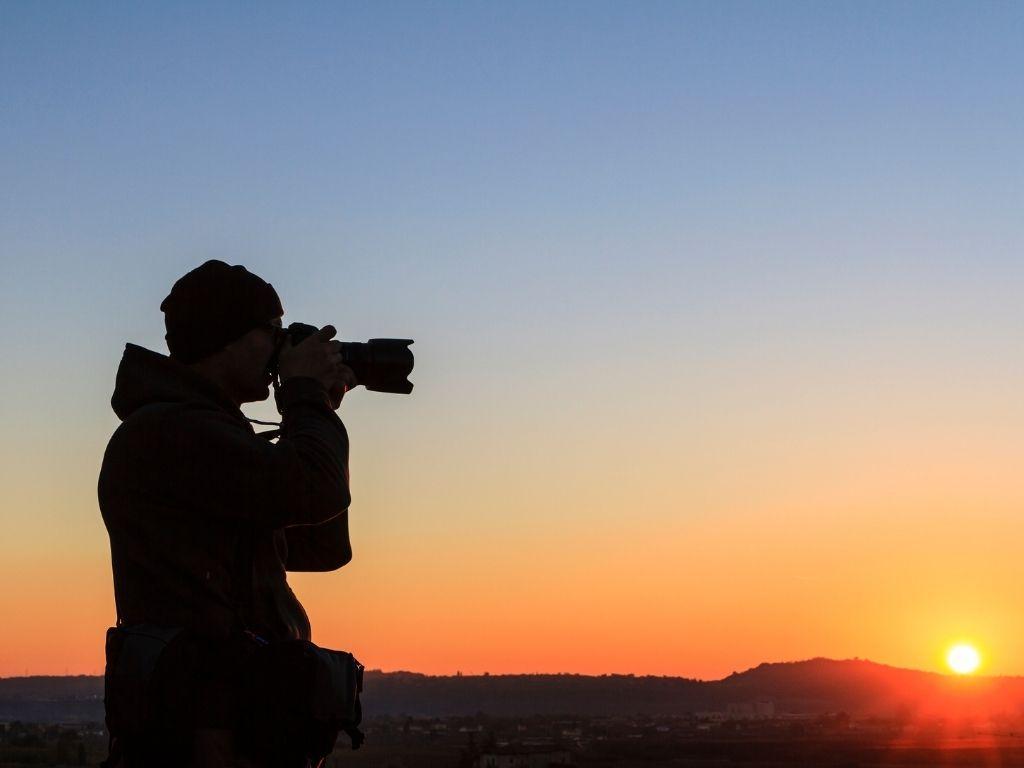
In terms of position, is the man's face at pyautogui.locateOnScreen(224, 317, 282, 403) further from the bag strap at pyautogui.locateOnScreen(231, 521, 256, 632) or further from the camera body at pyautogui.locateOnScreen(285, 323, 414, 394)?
the bag strap at pyautogui.locateOnScreen(231, 521, 256, 632)

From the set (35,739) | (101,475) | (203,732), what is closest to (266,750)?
(203,732)

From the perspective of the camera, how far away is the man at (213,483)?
3.03 m

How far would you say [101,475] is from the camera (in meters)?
3.18

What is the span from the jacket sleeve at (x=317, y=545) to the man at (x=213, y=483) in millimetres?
161

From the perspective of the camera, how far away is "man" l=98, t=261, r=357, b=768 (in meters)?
3.03

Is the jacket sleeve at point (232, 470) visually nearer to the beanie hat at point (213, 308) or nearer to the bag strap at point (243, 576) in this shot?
the bag strap at point (243, 576)

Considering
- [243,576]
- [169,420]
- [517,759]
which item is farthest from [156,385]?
[517,759]

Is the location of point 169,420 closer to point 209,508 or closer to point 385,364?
point 209,508

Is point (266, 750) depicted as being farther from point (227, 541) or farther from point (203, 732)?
point (227, 541)

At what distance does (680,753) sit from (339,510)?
349ft

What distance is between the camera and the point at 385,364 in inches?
136

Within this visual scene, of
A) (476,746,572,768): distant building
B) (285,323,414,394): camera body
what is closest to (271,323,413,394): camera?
(285,323,414,394): camera body

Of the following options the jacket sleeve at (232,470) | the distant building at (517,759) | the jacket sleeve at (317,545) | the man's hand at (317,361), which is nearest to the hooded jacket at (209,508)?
the jacket sleeve at (232,470)

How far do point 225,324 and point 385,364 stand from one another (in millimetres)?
376
